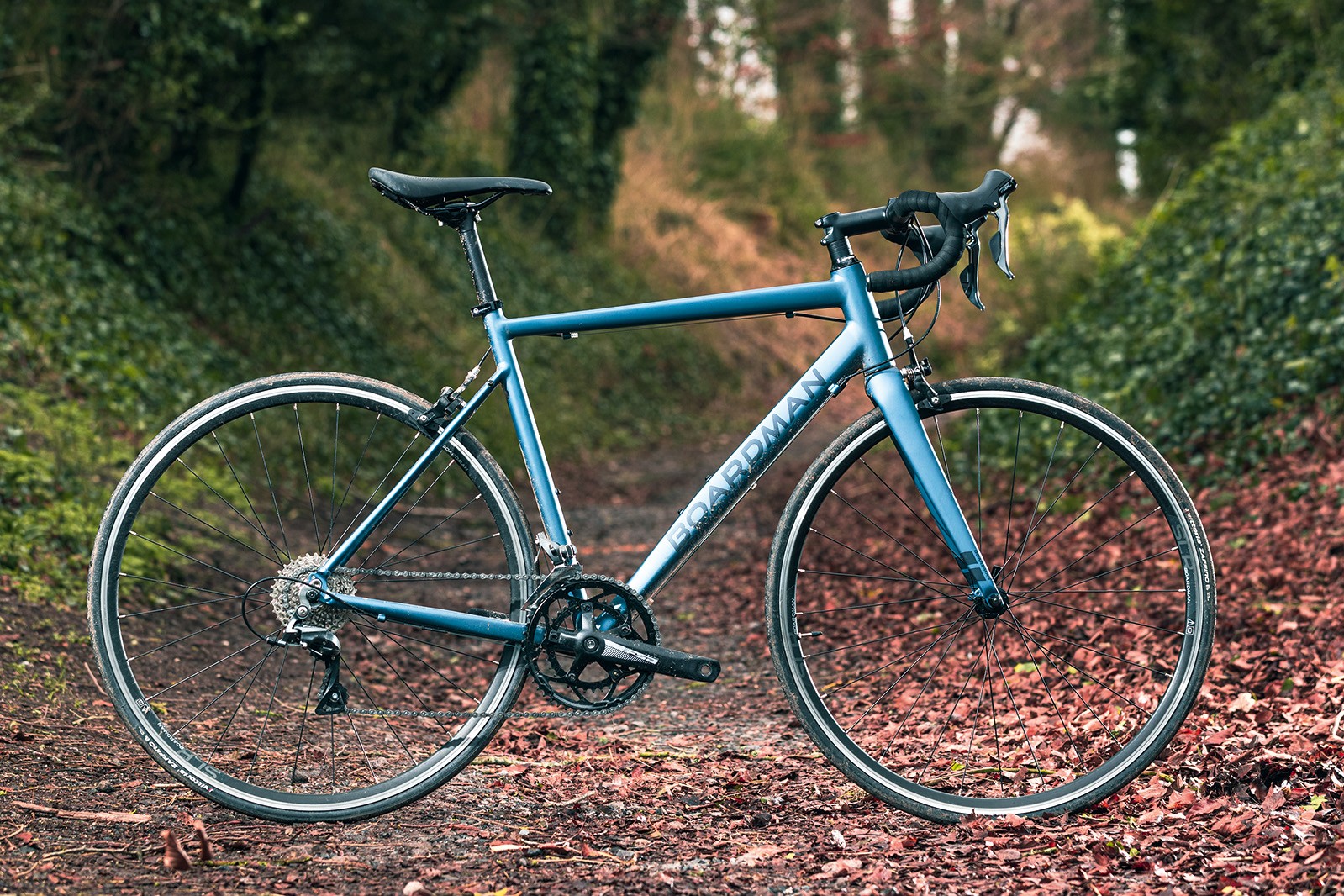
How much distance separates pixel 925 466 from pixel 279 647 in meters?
1.60

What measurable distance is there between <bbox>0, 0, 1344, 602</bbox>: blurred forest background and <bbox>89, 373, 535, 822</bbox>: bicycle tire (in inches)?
20.6

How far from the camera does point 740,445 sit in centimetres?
278

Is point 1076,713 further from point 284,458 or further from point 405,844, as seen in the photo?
point 284,458

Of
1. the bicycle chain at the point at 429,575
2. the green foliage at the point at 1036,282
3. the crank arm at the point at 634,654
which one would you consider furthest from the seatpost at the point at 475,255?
the green foliage at the point at 1036,282

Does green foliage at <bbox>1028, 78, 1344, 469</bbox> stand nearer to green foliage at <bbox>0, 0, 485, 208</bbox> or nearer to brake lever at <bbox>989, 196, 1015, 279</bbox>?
brake lever at <bbox>989, 196, 1015, 279</bbox>

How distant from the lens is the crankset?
2.66 metres

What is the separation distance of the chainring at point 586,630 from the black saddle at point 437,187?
0.90 meters

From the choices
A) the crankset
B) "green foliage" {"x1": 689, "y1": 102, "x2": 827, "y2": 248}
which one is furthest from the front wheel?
"green foliage" {"x1": 689, "y1": 102, "x2": 827, "y2": 248}

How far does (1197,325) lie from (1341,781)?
15.1 feet

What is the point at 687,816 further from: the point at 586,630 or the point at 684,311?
the point at 684,311

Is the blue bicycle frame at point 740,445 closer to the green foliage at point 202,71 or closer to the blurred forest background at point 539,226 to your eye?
the blurred forest background at point 539,226

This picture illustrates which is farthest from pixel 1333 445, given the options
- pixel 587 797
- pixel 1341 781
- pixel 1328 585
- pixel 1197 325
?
pixel 587 797

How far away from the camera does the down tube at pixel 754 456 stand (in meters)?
2.75

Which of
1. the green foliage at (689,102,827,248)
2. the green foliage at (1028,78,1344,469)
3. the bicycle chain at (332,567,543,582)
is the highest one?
the green foliage at (689,102,827,248)
